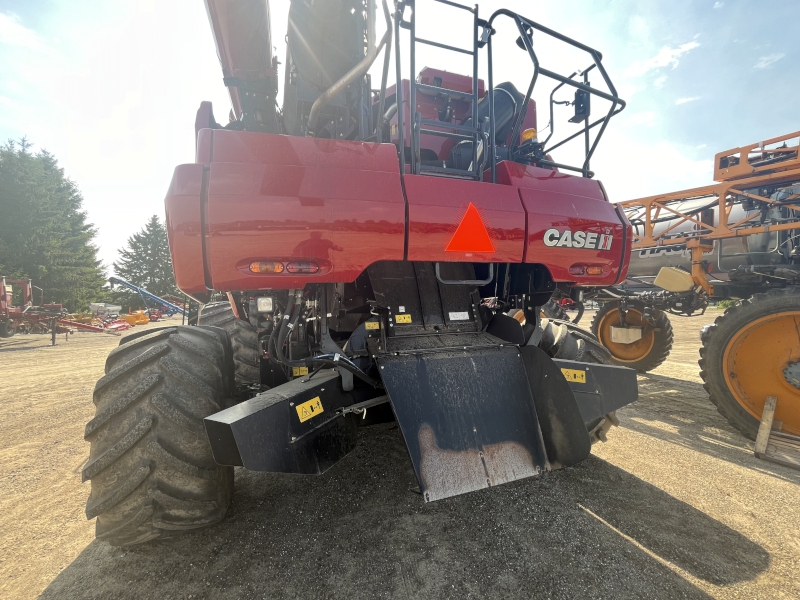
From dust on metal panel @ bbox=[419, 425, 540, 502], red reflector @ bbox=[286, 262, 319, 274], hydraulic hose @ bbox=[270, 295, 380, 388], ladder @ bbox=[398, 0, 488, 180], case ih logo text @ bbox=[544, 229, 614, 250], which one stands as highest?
ladder @ bbox=[398, 0, 488, 180]

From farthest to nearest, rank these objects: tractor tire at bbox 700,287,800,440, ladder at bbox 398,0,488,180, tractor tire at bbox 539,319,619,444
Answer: tractor tire at bbox 700,287,800,440 → tractor tire at bbox 539,319,619,444 → ladder at bbox 398,0,488,180

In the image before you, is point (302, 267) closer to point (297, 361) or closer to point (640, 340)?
point (297, 361)

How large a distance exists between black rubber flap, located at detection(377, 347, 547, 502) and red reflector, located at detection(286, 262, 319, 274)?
62 centimetres

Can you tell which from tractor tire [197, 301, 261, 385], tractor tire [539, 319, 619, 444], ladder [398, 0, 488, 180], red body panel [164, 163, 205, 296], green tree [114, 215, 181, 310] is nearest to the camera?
red body panel [164, 163, 205, 296]

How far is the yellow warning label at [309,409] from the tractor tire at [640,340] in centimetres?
570

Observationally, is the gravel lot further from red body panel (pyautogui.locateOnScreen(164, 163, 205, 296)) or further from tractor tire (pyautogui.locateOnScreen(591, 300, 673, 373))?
tractor tire (pyautogui.locateOnScreen(591, 300, 673, 373))

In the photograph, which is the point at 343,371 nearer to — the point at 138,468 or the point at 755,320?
the point at 138,468

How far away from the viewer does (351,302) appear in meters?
2.75

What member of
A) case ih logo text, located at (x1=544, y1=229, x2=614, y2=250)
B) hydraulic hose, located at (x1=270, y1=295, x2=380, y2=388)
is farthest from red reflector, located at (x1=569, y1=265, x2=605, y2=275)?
hydraulic hose, located at (x1=270, y1=295, x2=380, y2=388)

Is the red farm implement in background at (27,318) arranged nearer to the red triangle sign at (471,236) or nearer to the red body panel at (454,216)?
the red body panel at (454,216)

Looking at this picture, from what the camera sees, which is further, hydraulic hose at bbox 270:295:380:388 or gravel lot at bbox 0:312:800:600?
hydraulic hose at bbox 270:295:380:388

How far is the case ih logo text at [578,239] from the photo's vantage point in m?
2.31

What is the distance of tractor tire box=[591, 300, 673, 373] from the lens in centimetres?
636

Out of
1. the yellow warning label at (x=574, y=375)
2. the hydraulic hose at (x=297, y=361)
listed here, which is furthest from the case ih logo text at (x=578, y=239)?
the hydraulic hose at (x=297, y=361)
